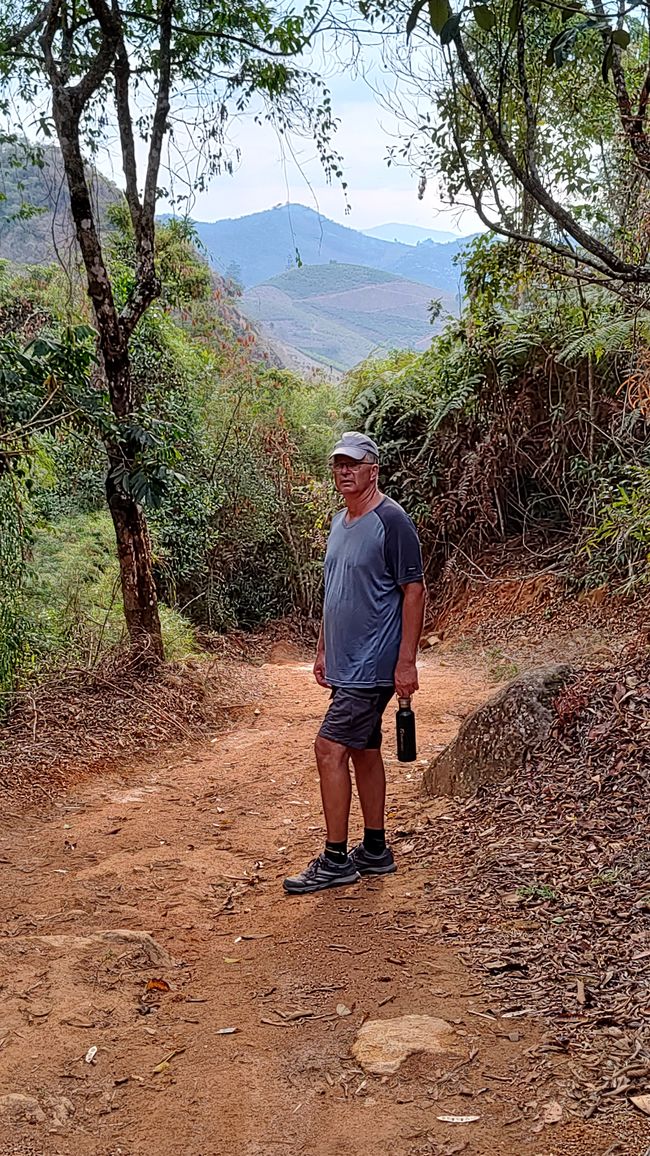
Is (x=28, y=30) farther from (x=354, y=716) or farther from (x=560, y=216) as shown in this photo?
(x=354, y=716)

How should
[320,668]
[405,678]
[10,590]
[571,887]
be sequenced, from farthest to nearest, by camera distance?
[10,590] → [320,668] → [405,678] → [571,887]

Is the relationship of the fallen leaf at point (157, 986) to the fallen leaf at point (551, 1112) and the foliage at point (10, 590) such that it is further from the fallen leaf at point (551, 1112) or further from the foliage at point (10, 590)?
the foliage at point (10, 590)

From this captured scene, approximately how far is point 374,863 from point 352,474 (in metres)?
1.73

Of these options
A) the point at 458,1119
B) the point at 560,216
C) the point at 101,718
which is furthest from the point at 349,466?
the point at 101,718

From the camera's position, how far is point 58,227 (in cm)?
731

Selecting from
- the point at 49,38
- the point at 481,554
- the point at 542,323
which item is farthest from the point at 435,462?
the point at 49,38

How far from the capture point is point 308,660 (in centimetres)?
1255

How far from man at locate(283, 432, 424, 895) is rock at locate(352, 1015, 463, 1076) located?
1.16 meters

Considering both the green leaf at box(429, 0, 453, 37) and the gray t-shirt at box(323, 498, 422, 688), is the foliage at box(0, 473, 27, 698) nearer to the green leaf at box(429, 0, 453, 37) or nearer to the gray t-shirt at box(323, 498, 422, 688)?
the gray t-shirt at box(323, 498, 422, 688)

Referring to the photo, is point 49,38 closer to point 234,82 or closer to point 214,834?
point 234,82

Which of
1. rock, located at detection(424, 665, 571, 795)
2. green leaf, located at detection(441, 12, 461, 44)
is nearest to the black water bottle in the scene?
rock, located at detection(424, 665, 571, 795)

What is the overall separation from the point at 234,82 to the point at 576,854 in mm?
6387

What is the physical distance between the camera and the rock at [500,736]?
4684 millimetres

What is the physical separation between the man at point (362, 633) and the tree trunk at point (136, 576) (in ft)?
11.6
